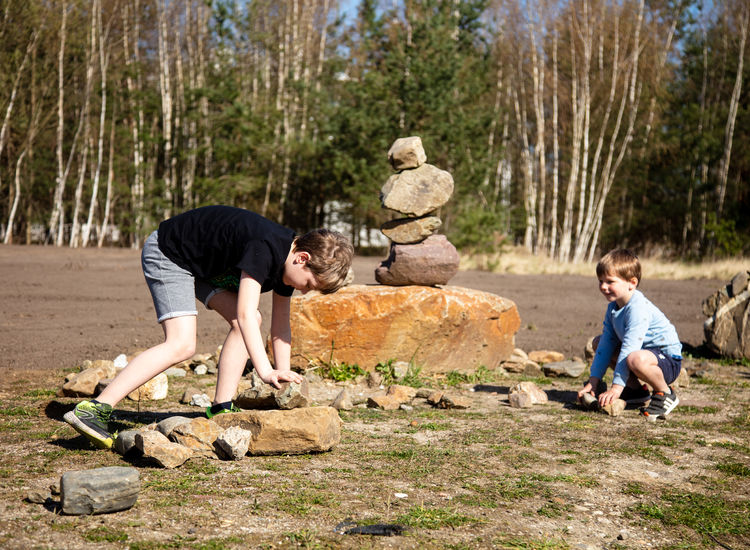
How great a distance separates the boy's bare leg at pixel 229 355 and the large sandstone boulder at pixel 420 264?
2.77m

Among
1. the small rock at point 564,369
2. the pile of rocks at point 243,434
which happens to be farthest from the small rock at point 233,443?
the small rock at point 564,369

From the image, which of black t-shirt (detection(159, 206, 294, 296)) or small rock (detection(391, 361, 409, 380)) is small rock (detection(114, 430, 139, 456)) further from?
small rock (detection(391, 361, 409, 380))

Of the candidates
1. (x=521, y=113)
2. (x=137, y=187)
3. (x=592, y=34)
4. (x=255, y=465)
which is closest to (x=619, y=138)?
(x=521, y=113)

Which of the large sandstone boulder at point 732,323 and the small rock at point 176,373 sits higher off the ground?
the large sandstone boulder at point 732,323

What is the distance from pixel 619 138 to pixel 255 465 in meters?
21.5

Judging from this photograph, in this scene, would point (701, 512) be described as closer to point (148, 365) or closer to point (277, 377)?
point (277, 377)

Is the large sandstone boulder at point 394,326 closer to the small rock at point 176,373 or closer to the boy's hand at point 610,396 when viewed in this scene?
the small rock at point 176,373

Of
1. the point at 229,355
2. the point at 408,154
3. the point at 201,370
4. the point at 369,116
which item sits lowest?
the point at 201,370

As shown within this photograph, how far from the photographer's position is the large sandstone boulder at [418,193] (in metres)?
6.82

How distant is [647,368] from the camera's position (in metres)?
4.87

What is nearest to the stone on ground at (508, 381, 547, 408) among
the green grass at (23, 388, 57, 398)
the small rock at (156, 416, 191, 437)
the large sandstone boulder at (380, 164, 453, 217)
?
the large sandstone boulder at (380, 164, 453, 217)

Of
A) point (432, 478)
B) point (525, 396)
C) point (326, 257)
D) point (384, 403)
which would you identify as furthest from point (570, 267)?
point (432, 478)

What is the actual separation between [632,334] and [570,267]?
13.0 meters

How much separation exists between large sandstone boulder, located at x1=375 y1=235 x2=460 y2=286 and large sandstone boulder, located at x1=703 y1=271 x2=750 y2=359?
323cm
